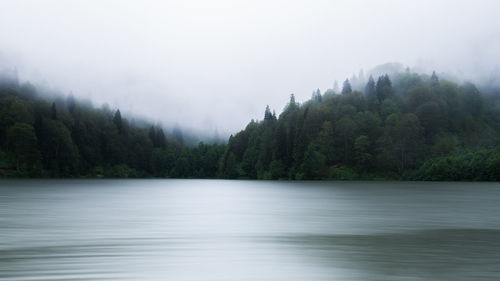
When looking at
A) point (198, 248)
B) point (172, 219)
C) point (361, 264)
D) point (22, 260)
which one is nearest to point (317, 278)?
point (361, 264)

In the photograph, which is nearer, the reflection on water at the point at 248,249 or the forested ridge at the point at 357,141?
the reflection on water at the point at 248,249

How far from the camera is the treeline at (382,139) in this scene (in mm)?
159250

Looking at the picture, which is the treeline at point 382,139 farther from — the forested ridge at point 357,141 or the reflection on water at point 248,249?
the reflection on water at point 248,249

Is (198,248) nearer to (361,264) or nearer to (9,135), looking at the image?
(361,264)

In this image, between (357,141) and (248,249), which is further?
(357,141)

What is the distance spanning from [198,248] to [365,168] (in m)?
158

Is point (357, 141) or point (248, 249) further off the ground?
point (357, 141)

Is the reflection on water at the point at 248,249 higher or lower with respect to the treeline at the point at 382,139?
lower

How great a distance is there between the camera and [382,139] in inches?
6481

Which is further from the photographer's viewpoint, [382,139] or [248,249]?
[382,139]

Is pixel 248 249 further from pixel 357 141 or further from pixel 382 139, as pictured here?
pixel 382 139

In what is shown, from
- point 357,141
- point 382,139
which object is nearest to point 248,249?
point 357,141

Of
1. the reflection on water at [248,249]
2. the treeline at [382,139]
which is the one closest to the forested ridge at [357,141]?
the treeline at [382,139]

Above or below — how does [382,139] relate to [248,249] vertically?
above
